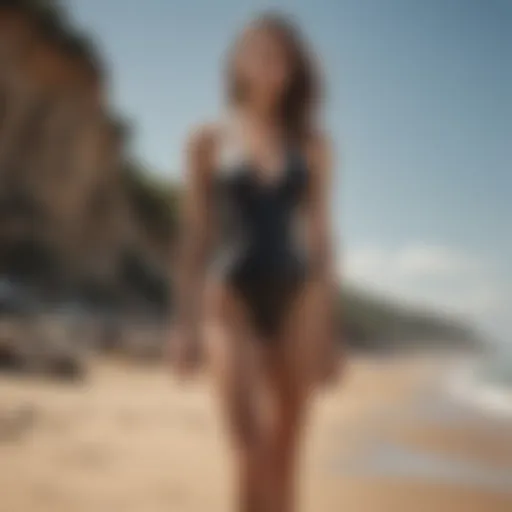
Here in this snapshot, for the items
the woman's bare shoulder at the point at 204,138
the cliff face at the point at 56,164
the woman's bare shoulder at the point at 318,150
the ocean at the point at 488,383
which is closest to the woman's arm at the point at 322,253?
the woman's bare shoulder at the point at 318,150

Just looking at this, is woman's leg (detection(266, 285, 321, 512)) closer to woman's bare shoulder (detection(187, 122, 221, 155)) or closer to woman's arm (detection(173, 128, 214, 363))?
woman's arm (detection(173, 128, 214, 363))

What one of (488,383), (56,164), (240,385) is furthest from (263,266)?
(56,164)

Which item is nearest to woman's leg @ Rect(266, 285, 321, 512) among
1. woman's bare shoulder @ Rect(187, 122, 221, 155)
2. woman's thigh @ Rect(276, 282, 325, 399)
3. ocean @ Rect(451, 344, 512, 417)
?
woman's thigh @ Rect(276, 282, 325, 399)

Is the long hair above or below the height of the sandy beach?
above

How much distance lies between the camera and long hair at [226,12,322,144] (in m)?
1.16

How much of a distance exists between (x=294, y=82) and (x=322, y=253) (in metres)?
0.23

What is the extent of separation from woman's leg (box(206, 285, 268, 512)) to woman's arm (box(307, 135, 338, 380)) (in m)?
0.10

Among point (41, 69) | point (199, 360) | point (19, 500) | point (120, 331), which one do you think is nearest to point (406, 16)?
point (199, 360)

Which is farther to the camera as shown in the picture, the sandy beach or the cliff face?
the cliff face

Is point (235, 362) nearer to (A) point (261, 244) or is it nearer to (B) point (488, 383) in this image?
(A) point (261, 244)

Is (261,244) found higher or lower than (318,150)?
lower

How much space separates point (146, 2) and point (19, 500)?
2.57 feet

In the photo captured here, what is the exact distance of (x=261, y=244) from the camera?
43.4 inches

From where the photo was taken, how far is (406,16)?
1435 millimetres
